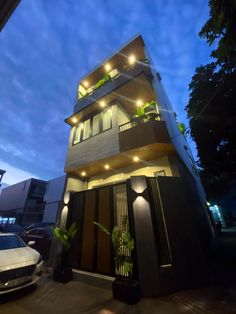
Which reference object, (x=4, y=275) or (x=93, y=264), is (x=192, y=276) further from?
(x=4, y=275)

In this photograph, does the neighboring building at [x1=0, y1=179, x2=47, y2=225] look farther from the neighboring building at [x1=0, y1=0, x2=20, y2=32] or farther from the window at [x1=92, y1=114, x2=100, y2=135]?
the neighboring building at [x1=0, y1=0, x2=20, y2=32]

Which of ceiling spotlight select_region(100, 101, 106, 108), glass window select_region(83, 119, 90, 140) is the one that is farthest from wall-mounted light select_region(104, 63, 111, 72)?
glass window select_region(83, 119, 90, 140)

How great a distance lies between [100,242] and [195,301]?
356 centimetres

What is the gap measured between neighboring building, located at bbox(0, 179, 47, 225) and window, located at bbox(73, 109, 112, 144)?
64.7ft

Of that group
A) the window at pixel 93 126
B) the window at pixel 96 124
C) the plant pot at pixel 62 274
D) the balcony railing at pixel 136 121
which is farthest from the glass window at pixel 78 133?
the plant pot at pixel 62 274

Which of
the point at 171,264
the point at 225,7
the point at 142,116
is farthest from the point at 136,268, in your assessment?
the point at 225,7

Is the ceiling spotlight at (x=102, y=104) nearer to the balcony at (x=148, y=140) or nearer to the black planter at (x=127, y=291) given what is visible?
the balcony at (x=148, y=140)

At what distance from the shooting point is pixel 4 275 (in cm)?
448

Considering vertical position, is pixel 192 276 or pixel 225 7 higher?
pixel 225 7

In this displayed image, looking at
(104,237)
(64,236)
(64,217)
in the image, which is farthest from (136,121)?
(64,236)

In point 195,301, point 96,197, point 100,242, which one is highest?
point 96,197

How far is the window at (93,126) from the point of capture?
995cm

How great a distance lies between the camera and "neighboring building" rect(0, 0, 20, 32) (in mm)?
2287

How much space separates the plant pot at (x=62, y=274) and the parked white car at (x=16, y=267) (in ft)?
3.59
